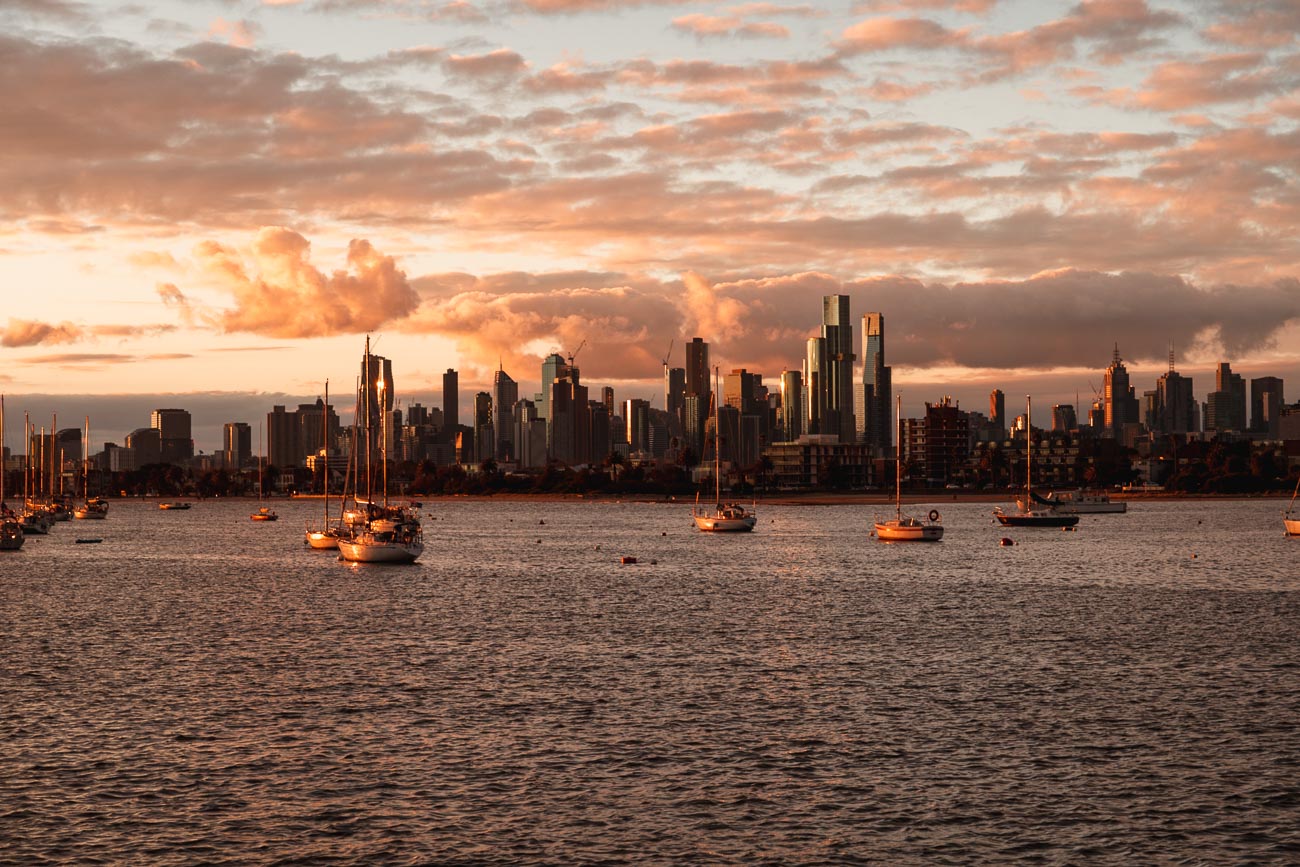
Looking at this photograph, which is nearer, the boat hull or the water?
the water

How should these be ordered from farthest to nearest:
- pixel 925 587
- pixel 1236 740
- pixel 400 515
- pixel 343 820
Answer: pixel 400 515
pixel 925 587
pixel 1236 740
pixel 343 820

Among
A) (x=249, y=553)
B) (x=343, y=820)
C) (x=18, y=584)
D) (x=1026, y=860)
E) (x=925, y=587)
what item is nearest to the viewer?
(x=1026, y=860)

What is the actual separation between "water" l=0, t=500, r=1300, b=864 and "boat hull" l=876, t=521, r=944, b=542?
77.6 m

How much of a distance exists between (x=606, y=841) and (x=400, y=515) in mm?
128388

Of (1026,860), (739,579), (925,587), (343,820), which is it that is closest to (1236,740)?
(1026,860)

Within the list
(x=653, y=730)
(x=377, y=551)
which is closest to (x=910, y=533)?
(x=377, y=551)

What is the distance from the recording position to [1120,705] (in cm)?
6291

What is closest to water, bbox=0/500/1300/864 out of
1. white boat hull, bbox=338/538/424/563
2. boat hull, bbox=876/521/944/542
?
white boat hull, bbox=338/538/424/563

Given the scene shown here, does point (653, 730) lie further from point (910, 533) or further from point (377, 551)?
point (910, 533)

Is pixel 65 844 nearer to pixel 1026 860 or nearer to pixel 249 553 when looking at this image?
pixel 1026 860

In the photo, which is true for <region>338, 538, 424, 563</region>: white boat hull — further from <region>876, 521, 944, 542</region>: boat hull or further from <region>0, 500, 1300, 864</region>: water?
<region>876, 521, 944, 542</region>: boat hull

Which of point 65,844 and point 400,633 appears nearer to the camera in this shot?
A: point 65,844

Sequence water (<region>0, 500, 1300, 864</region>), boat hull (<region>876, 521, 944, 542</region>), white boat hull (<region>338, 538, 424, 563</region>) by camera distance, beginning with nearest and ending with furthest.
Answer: water (<region>0, 500, 1300, 864</region>), white boat hull (<region>338, 538, 424, 563</region>), boat hull (<region>876, 521, 944, 542</region>)

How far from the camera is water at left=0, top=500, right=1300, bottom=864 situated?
139 feet
